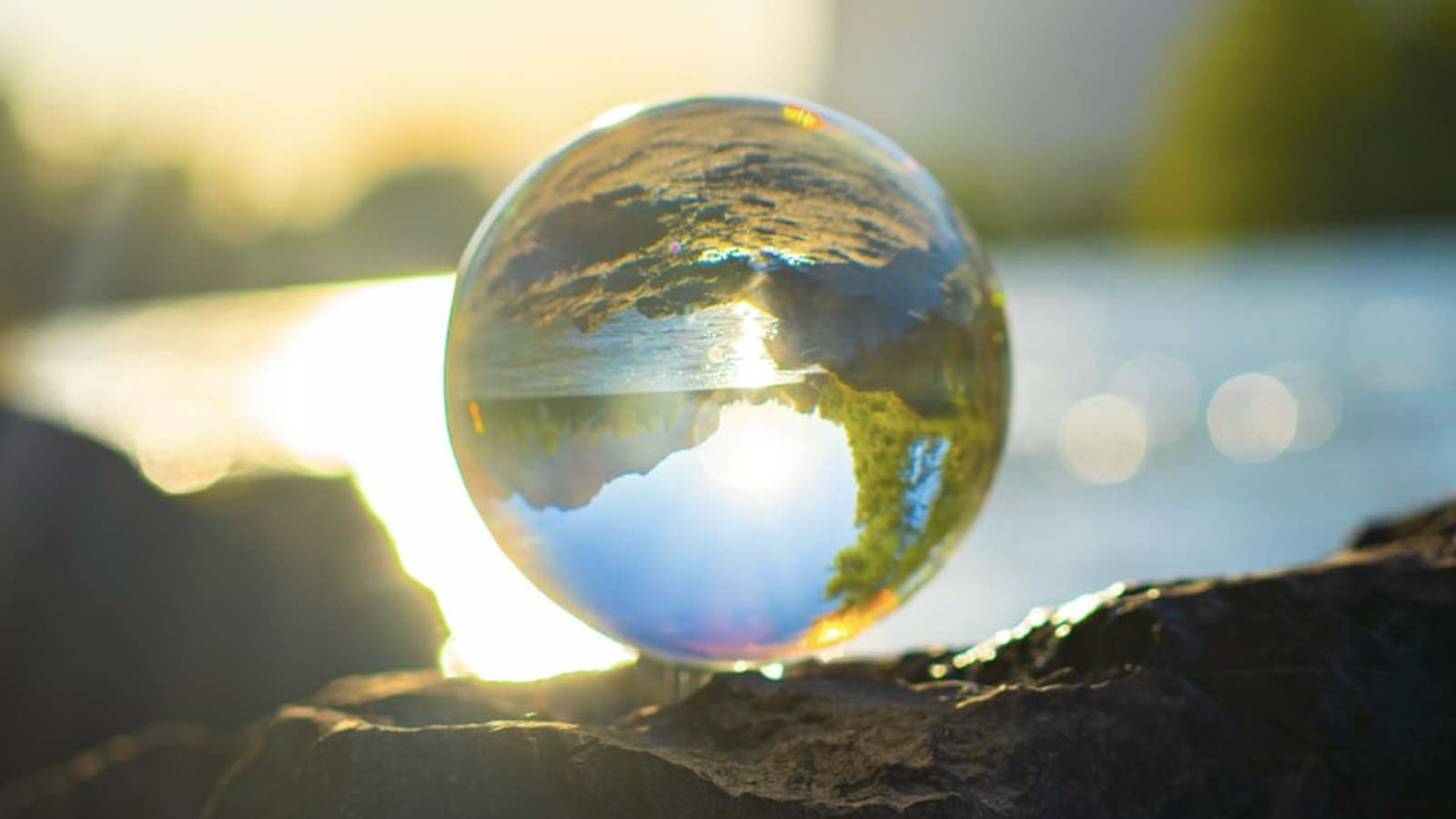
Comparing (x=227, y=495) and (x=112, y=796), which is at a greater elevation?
(x=227, y=495)

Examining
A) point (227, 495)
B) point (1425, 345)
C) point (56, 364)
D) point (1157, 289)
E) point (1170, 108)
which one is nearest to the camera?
point (227, 495)

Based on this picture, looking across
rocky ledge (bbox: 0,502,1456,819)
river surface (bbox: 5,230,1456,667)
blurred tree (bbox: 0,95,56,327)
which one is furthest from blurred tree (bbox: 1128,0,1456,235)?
rocky ledge (bbox: 0,502,1456,819)

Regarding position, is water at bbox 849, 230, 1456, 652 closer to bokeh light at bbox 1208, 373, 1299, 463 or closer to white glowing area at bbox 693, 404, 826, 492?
bokeh light at bbox 1208, 373, 1299, 463

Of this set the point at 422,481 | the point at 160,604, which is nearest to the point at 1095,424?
the point at 422,481

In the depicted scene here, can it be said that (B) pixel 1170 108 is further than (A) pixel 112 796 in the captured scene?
Yes

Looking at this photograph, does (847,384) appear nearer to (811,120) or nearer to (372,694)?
(811,120)

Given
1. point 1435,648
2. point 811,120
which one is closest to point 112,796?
point 811,120

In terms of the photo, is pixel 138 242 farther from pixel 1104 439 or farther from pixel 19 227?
pixel 1104 439
